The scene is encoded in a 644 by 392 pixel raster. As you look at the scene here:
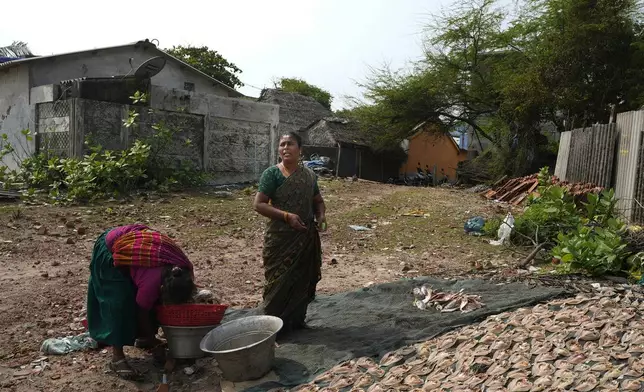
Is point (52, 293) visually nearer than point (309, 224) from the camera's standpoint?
No

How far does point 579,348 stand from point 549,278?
187 cm

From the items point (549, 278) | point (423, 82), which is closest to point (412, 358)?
point (549, 278)

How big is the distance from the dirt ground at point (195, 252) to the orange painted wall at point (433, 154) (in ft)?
44.9

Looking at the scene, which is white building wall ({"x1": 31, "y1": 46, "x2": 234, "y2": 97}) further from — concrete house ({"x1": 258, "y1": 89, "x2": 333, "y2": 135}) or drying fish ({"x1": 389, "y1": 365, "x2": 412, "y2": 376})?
drying fish ({"x1": 389, "y1": 365, "x2": 412, "y2": 376})

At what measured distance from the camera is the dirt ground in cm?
393

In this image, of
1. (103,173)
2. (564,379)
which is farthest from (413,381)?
(103,173)

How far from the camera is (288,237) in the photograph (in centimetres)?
397

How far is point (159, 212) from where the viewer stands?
966 cm

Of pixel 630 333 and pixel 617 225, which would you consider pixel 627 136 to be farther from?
pixel 630 333

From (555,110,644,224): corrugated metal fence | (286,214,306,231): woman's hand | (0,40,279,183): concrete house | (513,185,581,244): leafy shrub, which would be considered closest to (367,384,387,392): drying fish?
(286,214,306,231): woman's hand

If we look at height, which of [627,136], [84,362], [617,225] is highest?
[627,136]

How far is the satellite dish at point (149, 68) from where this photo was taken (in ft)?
41.9

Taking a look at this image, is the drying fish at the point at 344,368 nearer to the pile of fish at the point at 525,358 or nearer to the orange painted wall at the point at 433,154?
the pile of fish at the point at 525,358

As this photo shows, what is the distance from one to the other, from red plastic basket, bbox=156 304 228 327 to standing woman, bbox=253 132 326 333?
0.48 metres
